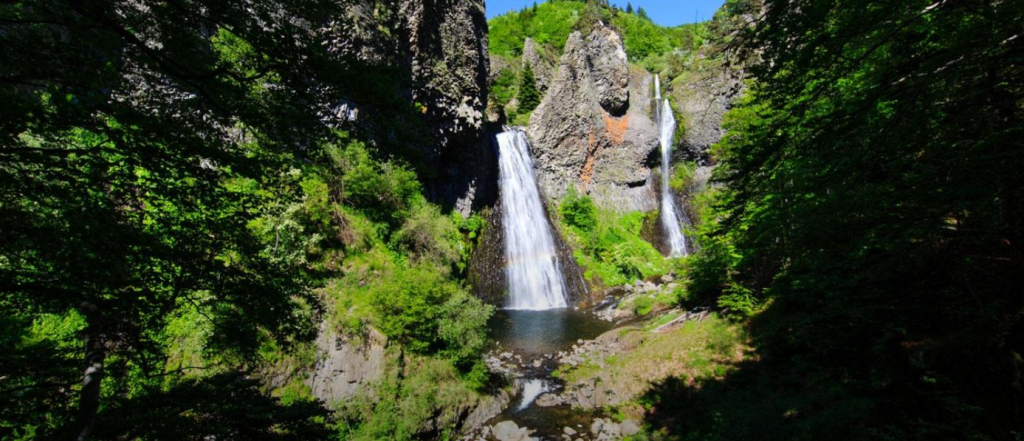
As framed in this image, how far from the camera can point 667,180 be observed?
34844 mm

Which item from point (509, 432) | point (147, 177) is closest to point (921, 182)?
point (147, 177)

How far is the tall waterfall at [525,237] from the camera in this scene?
2520cm

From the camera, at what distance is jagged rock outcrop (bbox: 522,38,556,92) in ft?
117

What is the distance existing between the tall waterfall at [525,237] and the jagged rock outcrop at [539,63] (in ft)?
23.9

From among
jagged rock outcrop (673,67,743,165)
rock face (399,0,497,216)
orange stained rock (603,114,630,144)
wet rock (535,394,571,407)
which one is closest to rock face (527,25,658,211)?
orange stained rock (603,114,630,144)

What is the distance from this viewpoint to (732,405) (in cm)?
948

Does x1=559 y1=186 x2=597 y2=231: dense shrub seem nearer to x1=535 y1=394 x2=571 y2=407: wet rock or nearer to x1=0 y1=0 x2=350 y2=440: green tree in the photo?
x1=535 y1=394 x2=571 y2=407: wet rock

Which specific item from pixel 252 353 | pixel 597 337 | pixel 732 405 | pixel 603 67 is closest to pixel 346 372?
pixel 252 353

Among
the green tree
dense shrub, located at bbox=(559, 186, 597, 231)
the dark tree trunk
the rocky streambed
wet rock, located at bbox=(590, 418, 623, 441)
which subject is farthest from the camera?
dense shrub, located at bbox=(559, 186, 597, 231)

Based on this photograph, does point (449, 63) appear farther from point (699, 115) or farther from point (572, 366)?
point (699, 115)

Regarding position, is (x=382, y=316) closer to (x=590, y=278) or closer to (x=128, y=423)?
(x=128, y=423)

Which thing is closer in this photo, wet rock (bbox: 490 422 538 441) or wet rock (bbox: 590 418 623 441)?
wet rock (bbox: 590 418 623 441)

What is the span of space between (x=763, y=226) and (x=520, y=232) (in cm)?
1888

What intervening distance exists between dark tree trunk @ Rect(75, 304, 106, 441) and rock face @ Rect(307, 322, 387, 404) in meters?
6.45
